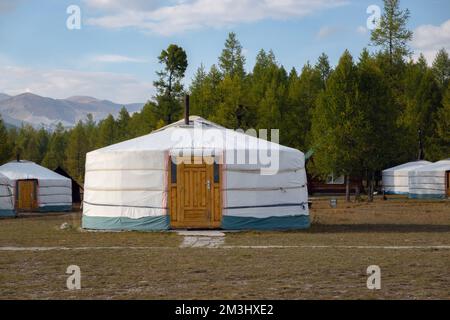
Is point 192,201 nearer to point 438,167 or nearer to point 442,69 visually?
point 438,167

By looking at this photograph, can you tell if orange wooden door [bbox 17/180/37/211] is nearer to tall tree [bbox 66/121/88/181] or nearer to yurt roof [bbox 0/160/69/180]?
yurt roof [bbox 0/160/69/180]

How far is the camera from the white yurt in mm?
13414

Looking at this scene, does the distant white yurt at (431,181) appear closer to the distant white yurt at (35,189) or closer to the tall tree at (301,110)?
the tall tree at (301,110)

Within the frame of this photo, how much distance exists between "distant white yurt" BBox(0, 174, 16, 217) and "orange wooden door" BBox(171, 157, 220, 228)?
9.73 meters

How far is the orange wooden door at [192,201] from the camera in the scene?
1351cm

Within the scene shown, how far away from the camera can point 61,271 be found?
7.92 m

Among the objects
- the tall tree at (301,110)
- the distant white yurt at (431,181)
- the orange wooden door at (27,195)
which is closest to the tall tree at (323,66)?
the tall tree at (301,110)

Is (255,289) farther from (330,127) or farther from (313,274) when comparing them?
(330,127)

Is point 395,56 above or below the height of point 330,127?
above

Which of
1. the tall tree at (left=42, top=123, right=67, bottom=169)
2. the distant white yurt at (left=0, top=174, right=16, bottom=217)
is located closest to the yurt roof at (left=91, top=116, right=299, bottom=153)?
the distant white yurt at (left=0, top=174, right=16, bottom=217)

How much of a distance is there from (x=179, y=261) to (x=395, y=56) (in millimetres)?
34300

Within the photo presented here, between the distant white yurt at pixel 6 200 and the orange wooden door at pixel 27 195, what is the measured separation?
4755 millimetres

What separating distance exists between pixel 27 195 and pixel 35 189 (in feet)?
1.27
